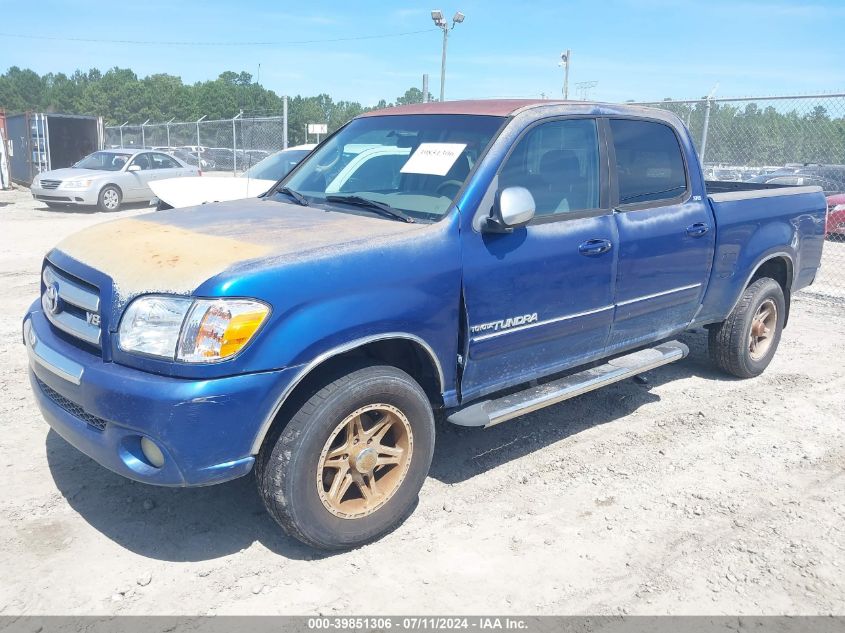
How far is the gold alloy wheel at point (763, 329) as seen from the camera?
5875mm

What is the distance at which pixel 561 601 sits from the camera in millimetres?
3031

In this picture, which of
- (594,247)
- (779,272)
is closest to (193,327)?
(594,247)

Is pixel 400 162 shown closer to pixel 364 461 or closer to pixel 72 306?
pixel 364 461

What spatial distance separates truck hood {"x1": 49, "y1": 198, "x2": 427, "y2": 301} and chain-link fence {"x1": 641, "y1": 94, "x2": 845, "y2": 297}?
829cm

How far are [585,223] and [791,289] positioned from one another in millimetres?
2942

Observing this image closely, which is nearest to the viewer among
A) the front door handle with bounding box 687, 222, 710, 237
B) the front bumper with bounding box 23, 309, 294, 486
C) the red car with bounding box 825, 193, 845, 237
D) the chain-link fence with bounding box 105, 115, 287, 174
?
the front bumper with bounding box 23, 309, 294, 486

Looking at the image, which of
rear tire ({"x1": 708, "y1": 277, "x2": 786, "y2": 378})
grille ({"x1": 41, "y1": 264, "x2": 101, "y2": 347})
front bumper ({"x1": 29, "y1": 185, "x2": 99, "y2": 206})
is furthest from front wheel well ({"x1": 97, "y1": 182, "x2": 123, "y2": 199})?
rear tire ({"x1": 708, "y1": 277, "x2": 786, "y2": 378})

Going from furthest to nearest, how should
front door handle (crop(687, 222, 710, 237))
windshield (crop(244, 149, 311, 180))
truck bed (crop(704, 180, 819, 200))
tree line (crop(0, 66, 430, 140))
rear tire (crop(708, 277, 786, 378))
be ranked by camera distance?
tree line (crop(0, 66, 430, 140)) → windshield (crop(244, 149, 311, 180)) → rear tire (crop(708, 277, 786, 378)) → truck bed (crop(704, 180, 819, 200)) → front door handle (crop(687, 222, 710, 237))

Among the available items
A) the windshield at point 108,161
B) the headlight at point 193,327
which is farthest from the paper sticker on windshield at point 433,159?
the windshield at point 108,161

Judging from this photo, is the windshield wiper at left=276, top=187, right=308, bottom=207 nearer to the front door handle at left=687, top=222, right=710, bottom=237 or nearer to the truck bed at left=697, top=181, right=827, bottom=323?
the front door handle at left=687, top=222, right=710, bottom=237

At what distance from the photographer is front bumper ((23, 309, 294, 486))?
276cm

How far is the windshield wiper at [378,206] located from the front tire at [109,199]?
15447 mm

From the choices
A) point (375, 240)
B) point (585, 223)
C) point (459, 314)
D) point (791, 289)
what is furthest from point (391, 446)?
point (791, 289)

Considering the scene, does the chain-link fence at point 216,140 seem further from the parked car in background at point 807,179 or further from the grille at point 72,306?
the grille at point 72,306
